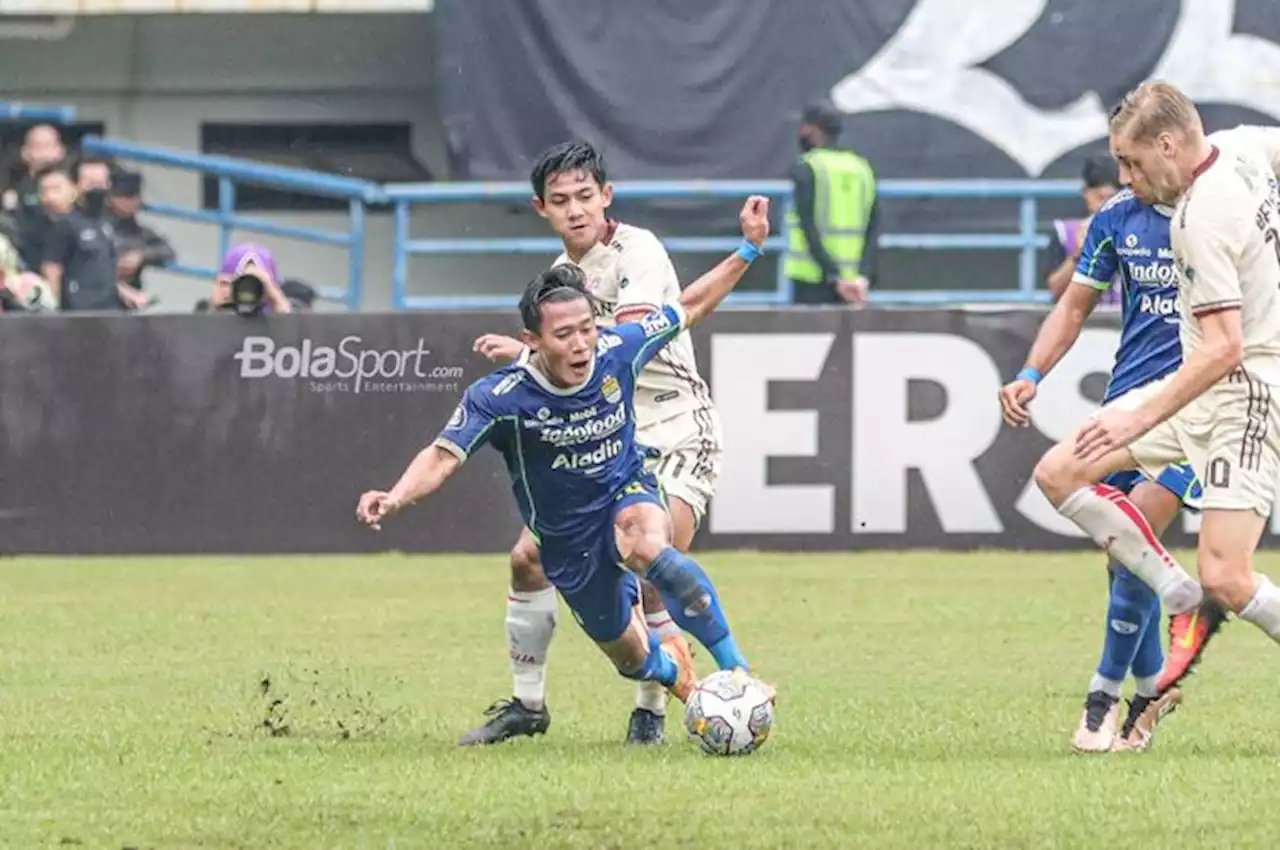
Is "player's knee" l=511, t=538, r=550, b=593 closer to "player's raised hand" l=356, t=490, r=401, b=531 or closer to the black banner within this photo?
"player's raised hand" l=356, t=490, r=401, b=531

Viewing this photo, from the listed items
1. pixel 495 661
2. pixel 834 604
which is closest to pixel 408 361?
pixel 834 604

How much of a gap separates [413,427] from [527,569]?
7539mm

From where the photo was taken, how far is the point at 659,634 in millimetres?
10109

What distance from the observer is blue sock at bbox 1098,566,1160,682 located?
380 inches

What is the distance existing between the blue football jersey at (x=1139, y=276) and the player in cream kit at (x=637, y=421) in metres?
1.51

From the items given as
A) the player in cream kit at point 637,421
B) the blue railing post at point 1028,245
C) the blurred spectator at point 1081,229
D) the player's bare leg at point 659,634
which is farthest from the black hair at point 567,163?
the blue railing post at point 1028,245

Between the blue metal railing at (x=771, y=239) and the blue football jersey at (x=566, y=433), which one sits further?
the blue metal railing at (x=771, y=239)

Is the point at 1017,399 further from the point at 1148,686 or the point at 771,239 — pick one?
the point at 771,239

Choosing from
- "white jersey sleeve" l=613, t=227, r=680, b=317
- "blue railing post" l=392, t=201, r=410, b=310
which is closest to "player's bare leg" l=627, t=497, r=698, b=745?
"white jersey sleeve" l=613, t=227, r=680, b=317

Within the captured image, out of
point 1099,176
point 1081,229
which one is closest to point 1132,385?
point 1099,176

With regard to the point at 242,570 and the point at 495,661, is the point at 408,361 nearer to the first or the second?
the point at 242,570

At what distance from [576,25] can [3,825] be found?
564 inches

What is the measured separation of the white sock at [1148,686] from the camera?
381 inches

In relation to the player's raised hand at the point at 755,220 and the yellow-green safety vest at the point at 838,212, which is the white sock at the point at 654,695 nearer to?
the player's raised hand at the point at 755,220
